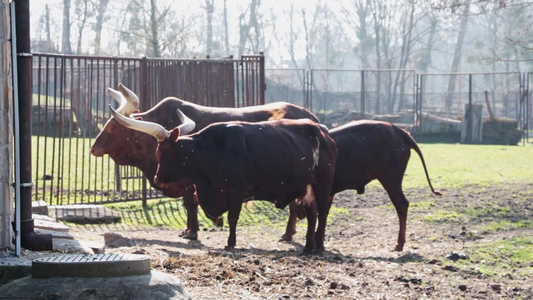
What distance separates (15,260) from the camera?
607 centimetres

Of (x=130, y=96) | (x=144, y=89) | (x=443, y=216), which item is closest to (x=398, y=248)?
(x=443, y=216)

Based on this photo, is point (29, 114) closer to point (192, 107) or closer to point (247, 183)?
point (247, 183)

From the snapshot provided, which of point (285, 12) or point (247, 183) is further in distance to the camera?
point (285, 12)

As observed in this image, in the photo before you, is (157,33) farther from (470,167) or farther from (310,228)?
(310,228)

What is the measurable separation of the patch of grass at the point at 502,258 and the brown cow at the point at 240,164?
177cm

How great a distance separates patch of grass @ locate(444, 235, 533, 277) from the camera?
8.54m

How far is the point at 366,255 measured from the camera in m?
9.54

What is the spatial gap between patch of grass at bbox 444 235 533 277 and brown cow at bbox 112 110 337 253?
69.9 inches

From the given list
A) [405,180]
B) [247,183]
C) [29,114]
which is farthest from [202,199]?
[405,180]

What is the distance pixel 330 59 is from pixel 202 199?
191 ft

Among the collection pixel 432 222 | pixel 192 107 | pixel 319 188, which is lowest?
pixel 432 222

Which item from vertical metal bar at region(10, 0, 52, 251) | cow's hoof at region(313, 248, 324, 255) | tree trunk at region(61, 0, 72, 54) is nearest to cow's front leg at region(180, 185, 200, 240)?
cow's hoof at region(313, 248, 324, 255)

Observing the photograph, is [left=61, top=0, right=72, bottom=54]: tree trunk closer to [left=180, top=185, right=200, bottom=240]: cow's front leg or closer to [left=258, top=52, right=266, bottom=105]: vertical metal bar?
[left=258, top=52, right=266, bottom=105]: vertical metal bar

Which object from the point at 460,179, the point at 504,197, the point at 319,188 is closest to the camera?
the point at 319,188
